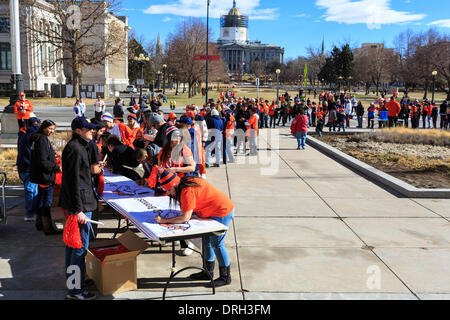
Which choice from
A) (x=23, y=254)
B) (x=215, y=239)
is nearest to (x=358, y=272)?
(x=215, y=239)

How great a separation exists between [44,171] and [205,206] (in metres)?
3.44

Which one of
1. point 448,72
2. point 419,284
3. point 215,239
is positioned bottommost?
point 419,284

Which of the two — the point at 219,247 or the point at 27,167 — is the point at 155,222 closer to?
the point at 219,247

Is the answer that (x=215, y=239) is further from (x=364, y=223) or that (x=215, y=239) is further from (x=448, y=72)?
(x=448, y=72)

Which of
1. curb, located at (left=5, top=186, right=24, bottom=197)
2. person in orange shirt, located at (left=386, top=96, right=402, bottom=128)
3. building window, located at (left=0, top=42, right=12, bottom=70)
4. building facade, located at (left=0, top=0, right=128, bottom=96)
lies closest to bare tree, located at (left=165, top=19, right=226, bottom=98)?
building facade, located at (left=0, top=0, right=128, bottom=96)

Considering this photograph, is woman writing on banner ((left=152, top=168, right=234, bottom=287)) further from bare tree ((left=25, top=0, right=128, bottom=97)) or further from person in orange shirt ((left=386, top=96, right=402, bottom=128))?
bare tree ((left=25, top=0, right=128, bottom=97))

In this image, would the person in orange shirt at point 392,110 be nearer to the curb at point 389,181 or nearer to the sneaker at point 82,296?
the curb at point 389,181

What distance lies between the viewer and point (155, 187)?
668 centimetres

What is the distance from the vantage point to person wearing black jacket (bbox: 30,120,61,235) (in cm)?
705

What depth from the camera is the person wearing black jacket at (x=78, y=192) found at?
4.85m

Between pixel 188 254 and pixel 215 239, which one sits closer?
pixel 215 239

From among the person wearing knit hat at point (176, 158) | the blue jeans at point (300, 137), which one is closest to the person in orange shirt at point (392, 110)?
the blue jeans at point (300, 137)

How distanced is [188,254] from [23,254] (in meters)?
2.44
